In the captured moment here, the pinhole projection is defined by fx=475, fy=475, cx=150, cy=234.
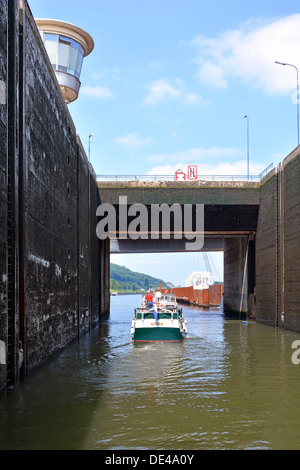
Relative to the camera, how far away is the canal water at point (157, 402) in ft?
28.4

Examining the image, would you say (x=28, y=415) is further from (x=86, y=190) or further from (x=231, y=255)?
(x=231, y=255)

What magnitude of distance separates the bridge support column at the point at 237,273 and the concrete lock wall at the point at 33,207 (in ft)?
59.1

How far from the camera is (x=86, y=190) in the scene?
28.5 metres

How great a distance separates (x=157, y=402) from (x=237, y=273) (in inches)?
1225

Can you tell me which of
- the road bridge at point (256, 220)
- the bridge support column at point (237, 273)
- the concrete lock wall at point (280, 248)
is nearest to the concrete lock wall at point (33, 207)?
the road bridge at point (256, 220)

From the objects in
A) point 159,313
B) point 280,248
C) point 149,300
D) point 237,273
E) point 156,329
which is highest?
point 280,248

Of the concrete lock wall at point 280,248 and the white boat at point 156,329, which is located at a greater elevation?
the concrete lock wall at point 280,248

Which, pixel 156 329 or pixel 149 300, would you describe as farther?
pixel 149 300

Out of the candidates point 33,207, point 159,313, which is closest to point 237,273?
point 159,313

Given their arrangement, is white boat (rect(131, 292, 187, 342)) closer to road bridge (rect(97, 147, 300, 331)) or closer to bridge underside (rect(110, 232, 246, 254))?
road bridge (rect(97, 147, 300, 331))

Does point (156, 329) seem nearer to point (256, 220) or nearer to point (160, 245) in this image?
point (256, 220)

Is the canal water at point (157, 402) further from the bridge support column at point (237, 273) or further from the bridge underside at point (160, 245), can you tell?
the bridge underside at point (160, 245)

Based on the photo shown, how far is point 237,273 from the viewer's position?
136ft
